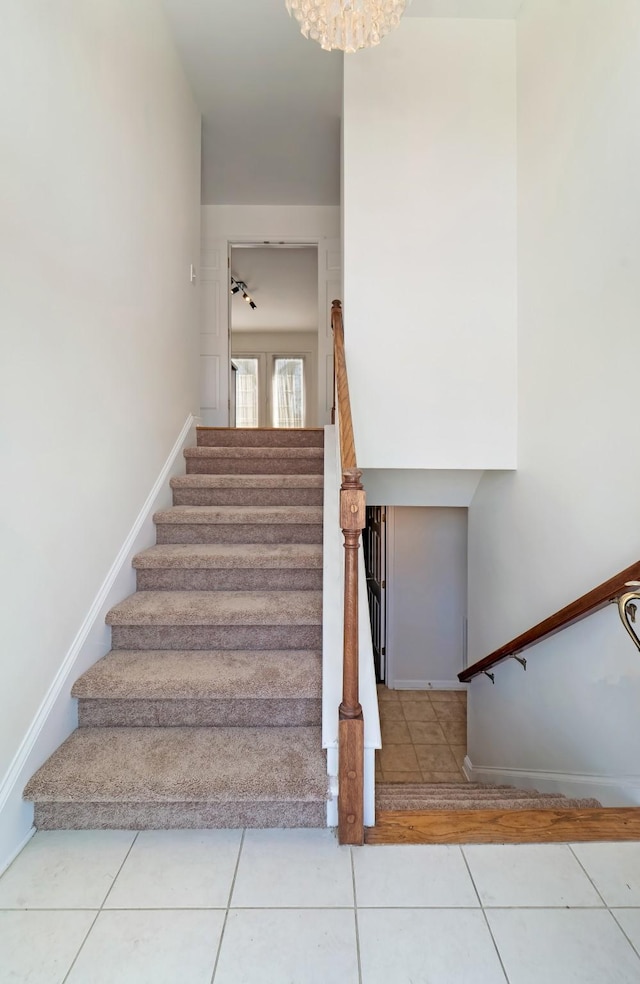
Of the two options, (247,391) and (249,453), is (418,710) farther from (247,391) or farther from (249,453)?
(247,391)

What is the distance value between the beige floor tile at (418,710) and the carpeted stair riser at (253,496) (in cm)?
269

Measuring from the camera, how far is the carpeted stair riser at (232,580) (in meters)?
2.45

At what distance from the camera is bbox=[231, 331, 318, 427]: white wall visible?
8.76 metres

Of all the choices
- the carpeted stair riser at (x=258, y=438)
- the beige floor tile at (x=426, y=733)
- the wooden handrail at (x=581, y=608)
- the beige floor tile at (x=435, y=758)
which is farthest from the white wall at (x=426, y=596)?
the wooden handrail at (x=581, y=608)

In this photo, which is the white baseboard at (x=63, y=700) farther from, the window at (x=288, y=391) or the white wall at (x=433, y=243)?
the window at (x=288, y=391)

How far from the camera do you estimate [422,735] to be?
4285 millimetres

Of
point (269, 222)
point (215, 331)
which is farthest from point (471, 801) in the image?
point (269, 222)

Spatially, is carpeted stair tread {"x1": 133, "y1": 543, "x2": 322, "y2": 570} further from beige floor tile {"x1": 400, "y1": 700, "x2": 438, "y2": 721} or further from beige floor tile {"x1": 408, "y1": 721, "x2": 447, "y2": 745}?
beige floor tile {"x1": 400, "y1": 700, "x2": 438, "y2": 721}

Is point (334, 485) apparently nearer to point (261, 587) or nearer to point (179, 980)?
point (261, 587)

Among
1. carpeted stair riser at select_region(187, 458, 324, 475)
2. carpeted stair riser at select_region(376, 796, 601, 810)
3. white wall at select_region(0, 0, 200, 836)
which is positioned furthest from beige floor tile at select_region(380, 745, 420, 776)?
white wall at select_region(0, 0, 200, 836)

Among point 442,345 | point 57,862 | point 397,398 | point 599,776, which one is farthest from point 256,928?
point 442,345

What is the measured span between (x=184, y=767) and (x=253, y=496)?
5.58 feet

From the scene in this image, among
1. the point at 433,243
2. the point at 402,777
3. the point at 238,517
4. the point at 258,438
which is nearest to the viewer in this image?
the point at 238,517

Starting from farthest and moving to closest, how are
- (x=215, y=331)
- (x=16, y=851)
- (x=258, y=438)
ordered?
(x=215, y=331)
(x=258, y=438)
(x=16, y=851)
